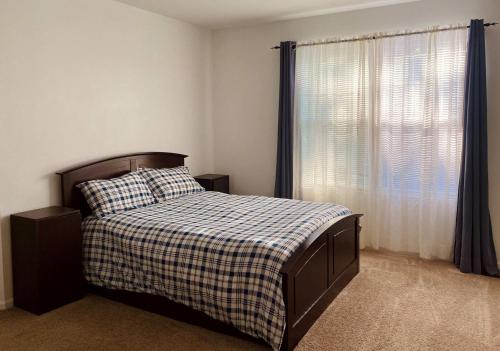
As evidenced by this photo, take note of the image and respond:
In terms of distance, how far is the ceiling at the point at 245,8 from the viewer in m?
4.09

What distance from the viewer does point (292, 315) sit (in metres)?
2.56

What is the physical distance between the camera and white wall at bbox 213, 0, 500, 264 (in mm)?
4262

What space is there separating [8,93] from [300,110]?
2.77m

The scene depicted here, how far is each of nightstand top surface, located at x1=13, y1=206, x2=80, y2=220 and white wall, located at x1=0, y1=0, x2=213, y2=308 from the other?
109 mm

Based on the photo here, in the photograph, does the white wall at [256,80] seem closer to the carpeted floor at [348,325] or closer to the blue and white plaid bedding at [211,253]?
the blue and white plaid bedding at [211,253]

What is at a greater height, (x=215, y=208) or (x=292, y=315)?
(x=215, y=208)

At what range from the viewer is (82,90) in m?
3.74

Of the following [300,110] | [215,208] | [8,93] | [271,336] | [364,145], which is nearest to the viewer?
[271,336]

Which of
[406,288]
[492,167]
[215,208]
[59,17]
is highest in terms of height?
[59,17]

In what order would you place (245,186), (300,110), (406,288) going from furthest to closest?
1. (245,186)
2. (300,110)
3. (406,288)

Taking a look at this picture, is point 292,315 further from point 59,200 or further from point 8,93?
point 8,93

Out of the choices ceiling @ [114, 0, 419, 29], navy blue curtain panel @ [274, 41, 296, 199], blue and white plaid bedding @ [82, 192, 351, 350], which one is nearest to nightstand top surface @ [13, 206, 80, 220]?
blue and white plaid bedding @ [82, 192, 351, 350]

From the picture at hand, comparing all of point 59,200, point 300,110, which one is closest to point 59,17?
point 59,200

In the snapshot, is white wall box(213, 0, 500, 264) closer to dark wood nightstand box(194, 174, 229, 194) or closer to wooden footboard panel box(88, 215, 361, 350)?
dark wood nightstand box(194, 174, 229, 194)
